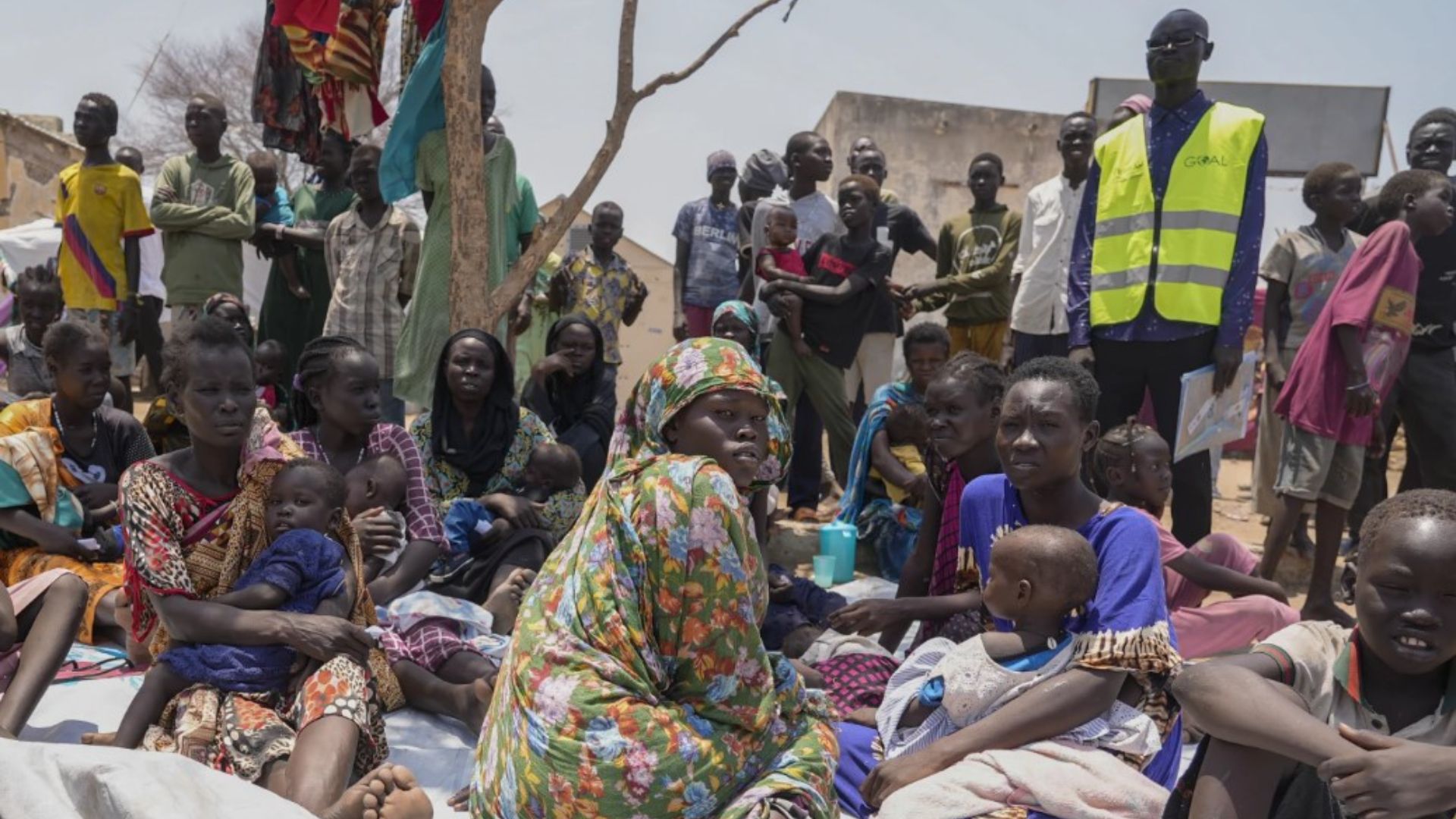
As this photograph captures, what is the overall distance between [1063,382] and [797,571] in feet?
10.5

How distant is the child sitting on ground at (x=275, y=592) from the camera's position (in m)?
3.30

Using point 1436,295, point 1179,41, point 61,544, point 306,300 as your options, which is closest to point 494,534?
point 61,544

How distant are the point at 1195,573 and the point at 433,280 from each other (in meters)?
3.50

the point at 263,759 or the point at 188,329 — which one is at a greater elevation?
the point at 188,329

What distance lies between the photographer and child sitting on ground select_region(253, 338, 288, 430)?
569cm

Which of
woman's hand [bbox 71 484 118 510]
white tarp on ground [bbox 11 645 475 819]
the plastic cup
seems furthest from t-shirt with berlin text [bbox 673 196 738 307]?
white tarp on ground [bbox 11 645 475 819]

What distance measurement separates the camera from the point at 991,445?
14.1ft

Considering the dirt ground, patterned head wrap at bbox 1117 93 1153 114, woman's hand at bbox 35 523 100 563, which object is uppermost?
patterned head wrap at bbox 1117 93 1153 114

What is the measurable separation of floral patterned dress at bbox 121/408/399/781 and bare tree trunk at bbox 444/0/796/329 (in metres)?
1.85

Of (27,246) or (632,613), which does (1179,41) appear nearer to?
(632,613)

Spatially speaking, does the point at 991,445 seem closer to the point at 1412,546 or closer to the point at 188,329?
the point at 1412,546

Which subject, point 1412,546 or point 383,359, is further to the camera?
point 383,359

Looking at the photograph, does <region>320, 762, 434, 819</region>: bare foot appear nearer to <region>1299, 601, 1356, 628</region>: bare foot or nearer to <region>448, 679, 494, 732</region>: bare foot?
<region>448, 679, 494, 732</region>: bare foot

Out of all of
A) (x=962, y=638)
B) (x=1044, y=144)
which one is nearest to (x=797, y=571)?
(x=962, y=638)
